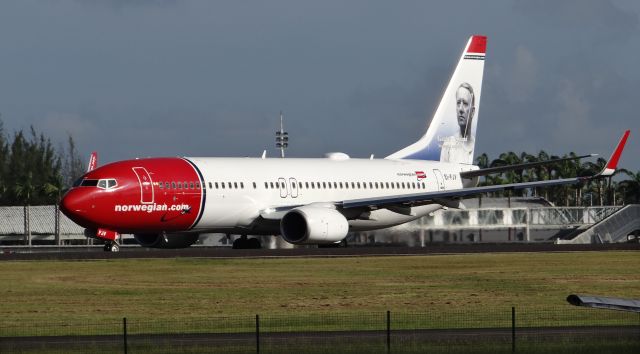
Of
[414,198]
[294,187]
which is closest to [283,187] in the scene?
[294,187]

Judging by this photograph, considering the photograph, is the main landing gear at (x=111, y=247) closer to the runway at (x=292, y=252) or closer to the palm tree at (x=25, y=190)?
the runway at (x=292, y=252)

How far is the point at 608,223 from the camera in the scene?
81500 millimetres

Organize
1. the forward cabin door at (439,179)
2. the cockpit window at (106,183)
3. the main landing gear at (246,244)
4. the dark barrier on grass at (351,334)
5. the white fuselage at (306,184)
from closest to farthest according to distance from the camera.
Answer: the dark barrier on grass at (351,334), the cockpit window at (106,183), the white fuselage at (306,184), the main landing gear at (246,244), the forward cabin door at (439,179)

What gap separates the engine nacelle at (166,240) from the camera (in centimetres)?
6556

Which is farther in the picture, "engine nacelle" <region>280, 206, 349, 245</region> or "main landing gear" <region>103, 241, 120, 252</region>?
"main landing gear" <region>103, 241, 120, 252</region>

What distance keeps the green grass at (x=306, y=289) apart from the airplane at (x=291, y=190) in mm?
5139

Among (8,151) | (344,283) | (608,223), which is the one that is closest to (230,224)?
(344,283)

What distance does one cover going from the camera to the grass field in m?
40.5

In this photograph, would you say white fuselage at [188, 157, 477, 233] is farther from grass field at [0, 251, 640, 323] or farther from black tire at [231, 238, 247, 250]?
grass field at [0, 251, 640, 323]

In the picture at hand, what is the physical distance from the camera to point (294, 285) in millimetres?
46156

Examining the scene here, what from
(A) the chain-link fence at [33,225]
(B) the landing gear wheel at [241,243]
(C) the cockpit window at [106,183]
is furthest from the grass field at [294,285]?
(A) the chain-link fence at [33,225]

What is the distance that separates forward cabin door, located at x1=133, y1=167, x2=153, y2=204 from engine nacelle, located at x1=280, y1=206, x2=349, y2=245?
664 centimetres

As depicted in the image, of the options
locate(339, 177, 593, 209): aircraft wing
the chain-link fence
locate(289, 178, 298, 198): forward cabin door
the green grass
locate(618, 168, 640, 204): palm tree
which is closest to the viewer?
the green grass

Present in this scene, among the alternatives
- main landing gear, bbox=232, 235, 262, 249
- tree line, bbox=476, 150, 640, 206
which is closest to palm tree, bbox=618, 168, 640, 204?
tree line, bbox=476, 150, 640, 206
